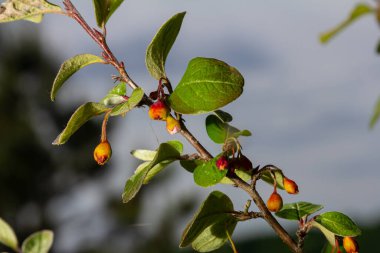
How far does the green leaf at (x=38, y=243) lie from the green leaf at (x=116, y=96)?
0.33 meters

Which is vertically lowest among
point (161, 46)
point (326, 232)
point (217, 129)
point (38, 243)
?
point (38, 243)

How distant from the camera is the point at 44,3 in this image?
2.78ft

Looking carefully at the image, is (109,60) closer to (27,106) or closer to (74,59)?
(74,59)

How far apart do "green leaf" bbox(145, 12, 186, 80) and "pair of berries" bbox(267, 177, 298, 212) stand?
0.20 meters

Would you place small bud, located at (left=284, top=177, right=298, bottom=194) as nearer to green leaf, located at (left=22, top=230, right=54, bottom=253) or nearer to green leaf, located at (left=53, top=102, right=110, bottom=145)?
green leaf, located at (left=53, top=102, right=110, bottom=145)

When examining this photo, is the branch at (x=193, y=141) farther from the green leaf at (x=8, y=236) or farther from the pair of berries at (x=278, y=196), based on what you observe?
the green leaf at (x=8, y=236)

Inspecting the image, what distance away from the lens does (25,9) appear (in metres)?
0.85

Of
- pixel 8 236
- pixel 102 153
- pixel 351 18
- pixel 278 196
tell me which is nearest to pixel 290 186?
pixel 278 196

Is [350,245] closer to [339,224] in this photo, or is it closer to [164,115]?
[339,224]

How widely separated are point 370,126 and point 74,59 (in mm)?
446

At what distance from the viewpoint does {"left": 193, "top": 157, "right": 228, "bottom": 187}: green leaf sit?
75 cm

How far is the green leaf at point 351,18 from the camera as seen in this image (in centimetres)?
44

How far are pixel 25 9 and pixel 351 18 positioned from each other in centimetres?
53

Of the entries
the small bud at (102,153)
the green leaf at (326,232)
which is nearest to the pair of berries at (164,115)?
the small bud at (102,153)
